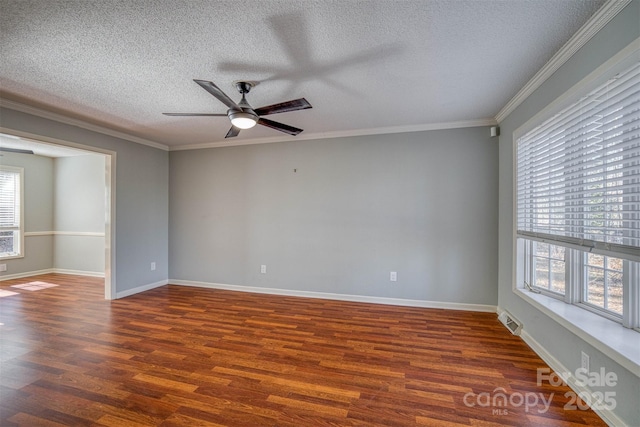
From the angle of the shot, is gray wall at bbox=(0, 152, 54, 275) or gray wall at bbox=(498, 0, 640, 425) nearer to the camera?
gray wall at bbox=(498, 0, 640, 425)

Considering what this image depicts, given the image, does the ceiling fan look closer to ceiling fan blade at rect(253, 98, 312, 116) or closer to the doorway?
ceiling fan blade at rect(253, 98, 312, 116)

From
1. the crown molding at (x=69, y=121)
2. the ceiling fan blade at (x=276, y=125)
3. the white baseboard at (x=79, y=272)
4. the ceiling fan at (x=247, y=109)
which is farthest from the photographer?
the white baseboard at (x=79, y=272)

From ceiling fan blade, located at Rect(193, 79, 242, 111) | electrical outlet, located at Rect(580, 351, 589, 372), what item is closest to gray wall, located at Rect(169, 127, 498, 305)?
electrical outlet, located at Rect(580, 351, 589, 372)

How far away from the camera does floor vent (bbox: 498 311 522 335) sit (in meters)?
2.74

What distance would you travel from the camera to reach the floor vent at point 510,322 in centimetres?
274

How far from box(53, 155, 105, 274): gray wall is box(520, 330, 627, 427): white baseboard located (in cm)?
688

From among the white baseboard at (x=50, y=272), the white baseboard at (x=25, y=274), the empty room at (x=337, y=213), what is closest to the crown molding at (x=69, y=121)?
the empty room at (x=337, y=213)

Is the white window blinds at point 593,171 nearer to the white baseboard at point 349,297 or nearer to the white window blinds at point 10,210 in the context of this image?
the white baseboard at point 349,297

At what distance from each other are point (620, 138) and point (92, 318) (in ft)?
16.6

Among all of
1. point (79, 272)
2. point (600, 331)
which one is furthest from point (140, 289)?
point (600, 331)

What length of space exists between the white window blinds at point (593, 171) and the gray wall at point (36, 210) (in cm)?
826

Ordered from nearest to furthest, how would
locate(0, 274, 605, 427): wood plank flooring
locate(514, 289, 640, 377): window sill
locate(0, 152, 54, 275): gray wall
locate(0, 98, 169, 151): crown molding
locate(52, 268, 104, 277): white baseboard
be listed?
locate(514, 289, 640, 377): window sill, locate(0, 274, 605, 427): wood plank flooring, locate(0, 98, 169, 151): crown molding, locate(0, 152, 54, 275): gray wall, locate(52, 268, 104, 277): white baseboard

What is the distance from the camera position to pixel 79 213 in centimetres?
548

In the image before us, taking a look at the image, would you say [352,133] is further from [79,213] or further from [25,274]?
[25,274]
